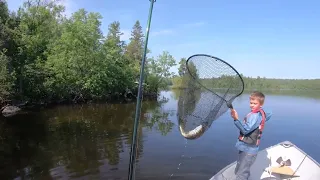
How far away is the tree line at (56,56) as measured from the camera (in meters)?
30.1

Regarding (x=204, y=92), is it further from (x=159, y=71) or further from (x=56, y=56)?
(x=159, y=71)

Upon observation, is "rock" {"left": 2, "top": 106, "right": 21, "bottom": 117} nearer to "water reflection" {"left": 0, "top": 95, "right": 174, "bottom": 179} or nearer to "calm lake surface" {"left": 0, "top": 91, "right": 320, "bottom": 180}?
"water reflection" {"left": 0, "top": 95, "right": 174, "bottom": 179}

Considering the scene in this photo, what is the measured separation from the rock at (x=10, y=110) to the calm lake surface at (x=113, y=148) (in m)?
4.39

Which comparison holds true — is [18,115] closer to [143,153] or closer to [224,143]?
[143,153]

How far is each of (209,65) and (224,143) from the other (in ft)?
31.1

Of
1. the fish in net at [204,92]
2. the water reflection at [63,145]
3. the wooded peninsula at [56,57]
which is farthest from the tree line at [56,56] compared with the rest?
A: the fish in net at [204,92]

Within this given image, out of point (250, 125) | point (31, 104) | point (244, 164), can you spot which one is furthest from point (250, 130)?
point (31, 104)

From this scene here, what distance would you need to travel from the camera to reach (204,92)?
232 inches

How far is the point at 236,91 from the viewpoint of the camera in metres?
5.83

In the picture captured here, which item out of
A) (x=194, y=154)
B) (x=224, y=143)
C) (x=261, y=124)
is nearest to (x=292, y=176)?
(x=261, y=124)

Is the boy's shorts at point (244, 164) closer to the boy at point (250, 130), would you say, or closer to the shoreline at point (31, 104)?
the boy at point (250, 130)

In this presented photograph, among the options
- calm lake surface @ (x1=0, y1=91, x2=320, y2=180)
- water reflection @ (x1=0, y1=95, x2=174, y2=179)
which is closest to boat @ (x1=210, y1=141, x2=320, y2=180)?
calm lake surface @ (x1=0, y1=91, x2=320, y2=180)

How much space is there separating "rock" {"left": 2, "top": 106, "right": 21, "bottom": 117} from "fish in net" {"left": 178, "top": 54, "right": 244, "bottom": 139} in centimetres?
2228

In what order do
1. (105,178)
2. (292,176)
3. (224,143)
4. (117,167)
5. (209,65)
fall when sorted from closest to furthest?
(209,65), (292,176), (105,178), (117,167), (224,143)
